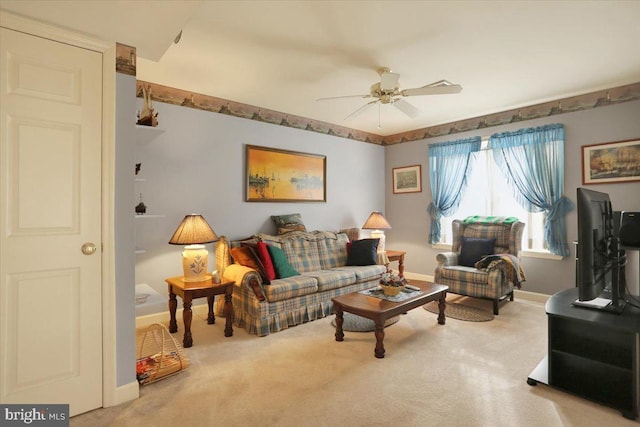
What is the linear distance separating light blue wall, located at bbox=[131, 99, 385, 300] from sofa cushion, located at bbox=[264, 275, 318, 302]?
1.12m

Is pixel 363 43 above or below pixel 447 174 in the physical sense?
above

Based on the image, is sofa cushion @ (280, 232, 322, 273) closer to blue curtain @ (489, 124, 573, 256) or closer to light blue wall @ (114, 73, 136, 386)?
light blue wall @ (114, 73, 136, 386)

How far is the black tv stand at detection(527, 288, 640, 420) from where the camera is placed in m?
1.90

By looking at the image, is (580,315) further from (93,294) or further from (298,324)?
(93,294)

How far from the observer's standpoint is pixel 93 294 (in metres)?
2.03

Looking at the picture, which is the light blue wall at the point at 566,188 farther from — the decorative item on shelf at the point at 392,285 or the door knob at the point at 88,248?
the door knob at the point at 88,248

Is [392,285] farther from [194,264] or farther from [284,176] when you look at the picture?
[284,176]

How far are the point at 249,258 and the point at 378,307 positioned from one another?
1461 millimetres

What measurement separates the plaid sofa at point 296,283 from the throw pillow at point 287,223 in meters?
0.13

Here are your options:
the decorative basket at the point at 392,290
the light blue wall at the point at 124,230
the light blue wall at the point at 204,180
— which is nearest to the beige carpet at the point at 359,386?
the light blue wall at the point at 124,230

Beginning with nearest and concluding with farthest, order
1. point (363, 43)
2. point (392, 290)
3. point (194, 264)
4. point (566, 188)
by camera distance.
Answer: point (363, 43), point (392, 290), point (194, 264), point (566, 188)

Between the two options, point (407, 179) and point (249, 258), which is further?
point (407, 179)

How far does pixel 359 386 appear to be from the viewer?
226 cm

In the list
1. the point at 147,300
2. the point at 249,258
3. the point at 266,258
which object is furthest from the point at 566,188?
the point at 147,300
